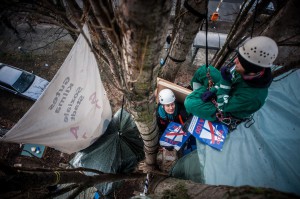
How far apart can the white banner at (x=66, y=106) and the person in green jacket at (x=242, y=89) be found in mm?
1729

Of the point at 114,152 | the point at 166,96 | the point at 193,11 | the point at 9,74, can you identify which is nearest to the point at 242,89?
the point at 193,11

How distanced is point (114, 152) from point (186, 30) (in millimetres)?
2880

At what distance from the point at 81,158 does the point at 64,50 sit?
805 centimetres

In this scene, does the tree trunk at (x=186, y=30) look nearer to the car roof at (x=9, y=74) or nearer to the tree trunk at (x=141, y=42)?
the tree trunk at (x=141, y=42)

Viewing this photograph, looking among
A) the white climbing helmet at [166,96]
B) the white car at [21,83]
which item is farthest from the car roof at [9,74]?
the white climbing helmet at [166,96]

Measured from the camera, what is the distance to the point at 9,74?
8.16 meters

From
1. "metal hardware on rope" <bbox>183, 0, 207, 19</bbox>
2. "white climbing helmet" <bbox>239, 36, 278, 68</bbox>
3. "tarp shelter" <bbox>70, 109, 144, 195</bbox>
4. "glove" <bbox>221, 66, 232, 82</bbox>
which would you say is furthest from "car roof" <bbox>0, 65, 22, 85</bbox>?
"white climbing helmet" <bbox>239, 36, 278, 68</bbox>

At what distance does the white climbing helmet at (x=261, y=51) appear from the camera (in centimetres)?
246

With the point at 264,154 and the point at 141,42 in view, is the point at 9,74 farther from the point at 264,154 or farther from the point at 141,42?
the point at 264,154

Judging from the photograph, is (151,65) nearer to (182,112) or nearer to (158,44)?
(158,44)

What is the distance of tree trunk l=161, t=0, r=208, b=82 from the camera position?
118 inches

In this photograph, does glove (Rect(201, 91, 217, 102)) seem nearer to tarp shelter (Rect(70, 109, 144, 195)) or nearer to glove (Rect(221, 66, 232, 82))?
glove (Rect(221, 66, 232, 82))

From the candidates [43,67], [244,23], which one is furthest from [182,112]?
[43,67]

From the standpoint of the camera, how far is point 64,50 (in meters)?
10.1
